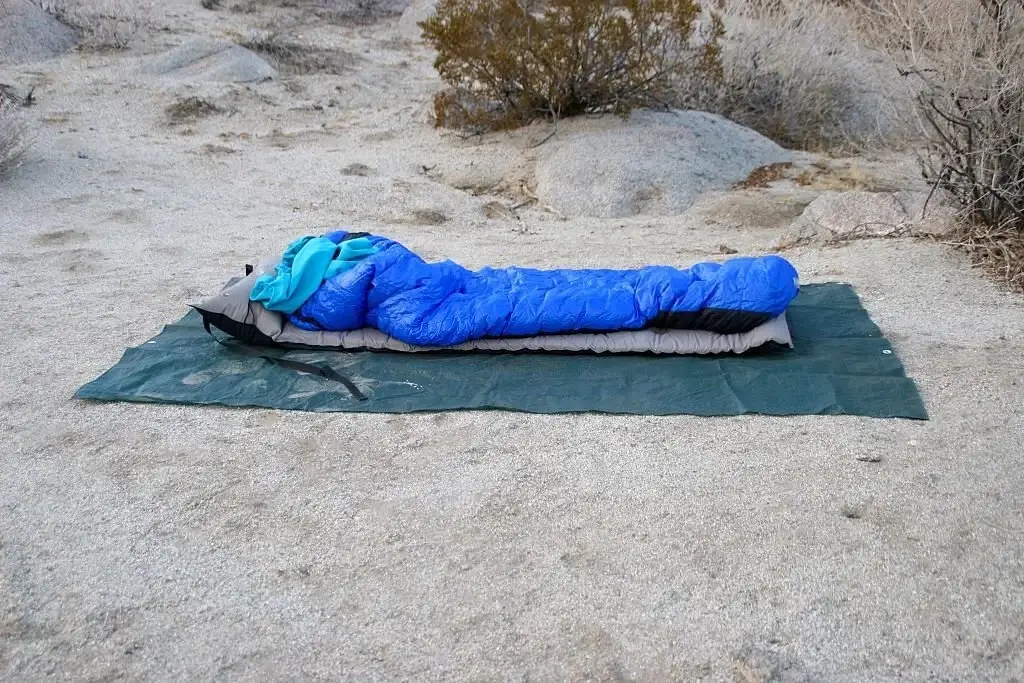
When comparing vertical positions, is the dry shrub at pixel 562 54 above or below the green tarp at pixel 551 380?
above

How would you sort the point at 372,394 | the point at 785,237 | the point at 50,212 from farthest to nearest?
the point at 50,212 → the point at 785,237 → the point at 372,394

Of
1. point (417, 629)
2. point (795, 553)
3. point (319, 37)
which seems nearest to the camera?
point (417, 629)

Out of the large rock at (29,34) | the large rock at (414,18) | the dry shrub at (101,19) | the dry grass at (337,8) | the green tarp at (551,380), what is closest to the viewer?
the green tarp at (551,380)

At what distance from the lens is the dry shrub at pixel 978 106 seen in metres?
4.32

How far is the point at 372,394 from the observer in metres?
3.39

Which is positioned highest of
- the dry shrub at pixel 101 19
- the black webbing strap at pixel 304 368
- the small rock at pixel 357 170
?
the dry shrub at pixel 101 19

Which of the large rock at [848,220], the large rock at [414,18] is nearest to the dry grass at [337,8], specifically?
the large rock at [414,18]

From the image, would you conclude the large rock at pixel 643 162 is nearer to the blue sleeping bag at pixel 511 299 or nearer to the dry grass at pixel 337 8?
the blue sleeping bag at pixel 511 299

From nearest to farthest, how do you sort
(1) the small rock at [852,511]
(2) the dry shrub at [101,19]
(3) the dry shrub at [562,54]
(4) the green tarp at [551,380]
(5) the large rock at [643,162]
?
(1) the small rock at [852,511] → (4) the green tarp at [551,380] → (5) the large rock at [643,162] → (3) the dry shrub at [562,54] → (2) the dry shrub at [101,19]

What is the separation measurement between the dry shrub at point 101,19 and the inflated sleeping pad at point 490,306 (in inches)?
297

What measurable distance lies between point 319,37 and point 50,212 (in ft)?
21.0

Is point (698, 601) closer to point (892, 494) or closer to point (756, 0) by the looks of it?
point (892, 494)

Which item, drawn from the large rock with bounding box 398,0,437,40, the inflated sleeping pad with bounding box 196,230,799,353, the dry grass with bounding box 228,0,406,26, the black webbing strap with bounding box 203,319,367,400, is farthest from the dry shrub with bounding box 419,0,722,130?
the dry grass with bounding box 228,0,406,26

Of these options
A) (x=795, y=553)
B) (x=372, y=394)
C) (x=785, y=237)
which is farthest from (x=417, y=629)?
(x=785, y=237)
